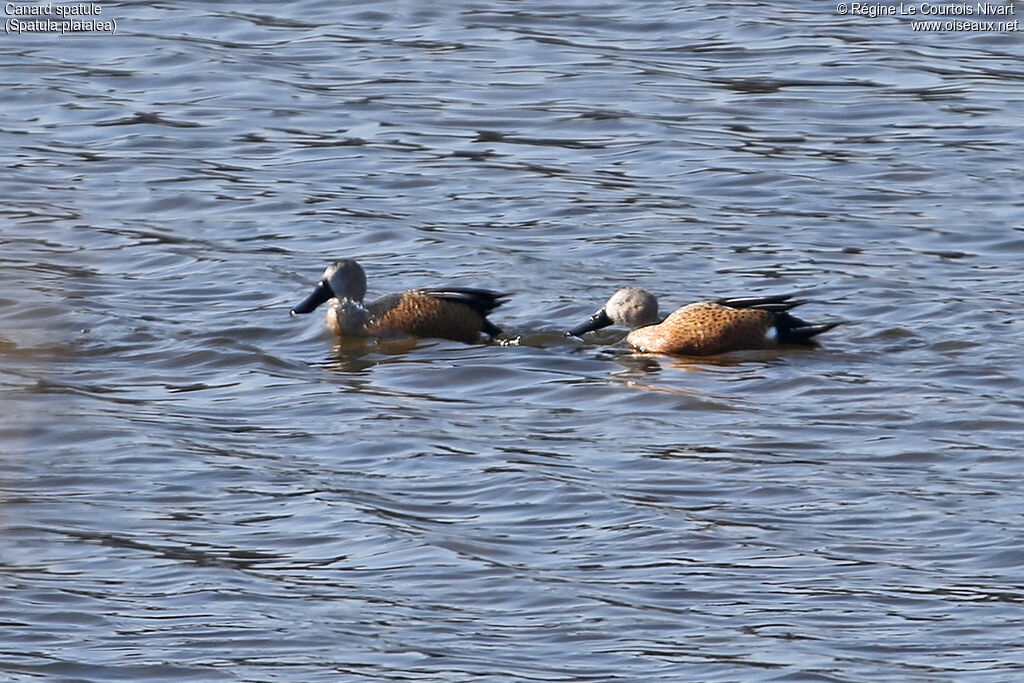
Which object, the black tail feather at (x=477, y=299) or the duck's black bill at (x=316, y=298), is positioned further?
the duck's black bill at (x=316, y=298)

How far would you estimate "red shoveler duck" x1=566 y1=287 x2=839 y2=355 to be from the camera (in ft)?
32.4

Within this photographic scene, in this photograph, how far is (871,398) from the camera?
900cm

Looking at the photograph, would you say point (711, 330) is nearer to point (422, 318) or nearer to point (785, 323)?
point (785, 323)

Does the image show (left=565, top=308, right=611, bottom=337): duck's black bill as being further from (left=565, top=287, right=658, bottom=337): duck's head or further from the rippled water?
the rippled water

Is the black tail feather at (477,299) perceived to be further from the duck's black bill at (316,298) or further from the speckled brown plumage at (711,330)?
the speckled brown plumage at (711,330)

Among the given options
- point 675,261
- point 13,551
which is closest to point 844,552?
point 13,551

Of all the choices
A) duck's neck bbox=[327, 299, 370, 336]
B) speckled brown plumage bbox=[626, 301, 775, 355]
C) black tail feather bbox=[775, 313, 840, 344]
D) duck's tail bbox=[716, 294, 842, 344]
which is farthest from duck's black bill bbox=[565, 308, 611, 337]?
duck's neck bbox=[327, 299, 370, 336]

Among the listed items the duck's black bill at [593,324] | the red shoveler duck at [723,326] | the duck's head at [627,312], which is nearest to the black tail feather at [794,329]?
the red shoveler duck at [723,326]

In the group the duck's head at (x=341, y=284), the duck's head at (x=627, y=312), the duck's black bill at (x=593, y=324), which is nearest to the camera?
the duck's head at (x=627, y=312)

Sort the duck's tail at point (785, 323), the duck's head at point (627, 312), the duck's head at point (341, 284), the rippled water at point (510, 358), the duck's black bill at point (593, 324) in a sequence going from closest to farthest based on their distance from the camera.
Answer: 1. the rippled water at point (510, 358)
2. the duck's tail at point (785, 323)
3. the duck's head at point (627, 312)
4. the duck's black bill at point (593, 324)
5. the duck's head at point (341, 284)

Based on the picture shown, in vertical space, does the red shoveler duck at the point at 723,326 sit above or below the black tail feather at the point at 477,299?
below

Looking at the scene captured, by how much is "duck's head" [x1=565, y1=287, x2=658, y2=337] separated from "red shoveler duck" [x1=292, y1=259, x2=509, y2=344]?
498 millimetres

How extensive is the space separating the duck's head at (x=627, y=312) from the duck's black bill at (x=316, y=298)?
129 centimetres

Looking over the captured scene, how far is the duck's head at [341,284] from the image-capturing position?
34.2 feet
